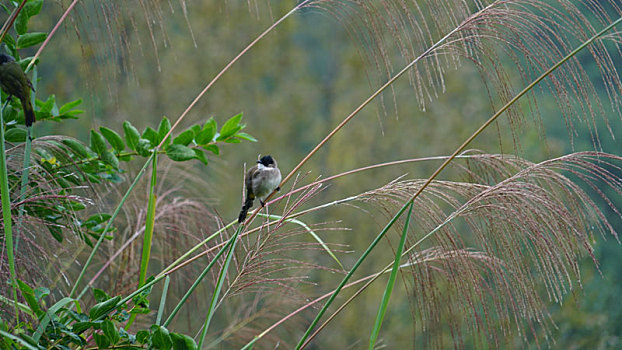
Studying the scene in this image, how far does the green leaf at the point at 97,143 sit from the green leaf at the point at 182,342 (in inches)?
21.7

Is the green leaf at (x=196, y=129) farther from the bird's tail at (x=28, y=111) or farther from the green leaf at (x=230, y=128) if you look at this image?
the bird's tail at (x=28, y=111)

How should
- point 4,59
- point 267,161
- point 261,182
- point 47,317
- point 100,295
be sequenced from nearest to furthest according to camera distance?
point 47,317 → point 100,295 → point 4,59 → point 261,182 → point 267,161

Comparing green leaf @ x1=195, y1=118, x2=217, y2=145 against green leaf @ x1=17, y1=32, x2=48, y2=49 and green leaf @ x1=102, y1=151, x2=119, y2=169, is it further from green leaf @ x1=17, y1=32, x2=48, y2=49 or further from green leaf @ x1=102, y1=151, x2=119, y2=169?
green leaf @ x1=17, y1=32, x2=48, y2=49

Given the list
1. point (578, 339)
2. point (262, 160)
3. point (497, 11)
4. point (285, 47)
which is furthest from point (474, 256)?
point (285, 47)

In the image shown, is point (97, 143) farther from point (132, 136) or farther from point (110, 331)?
point (110, 331)

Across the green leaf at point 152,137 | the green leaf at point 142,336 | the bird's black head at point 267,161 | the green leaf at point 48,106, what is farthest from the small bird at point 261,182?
the green leaf at point 142,336

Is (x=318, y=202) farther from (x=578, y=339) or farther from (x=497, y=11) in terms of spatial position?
(x=497, y=11)

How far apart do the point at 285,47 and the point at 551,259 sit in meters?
7.07

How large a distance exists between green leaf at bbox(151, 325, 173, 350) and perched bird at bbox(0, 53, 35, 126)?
1.66 ft

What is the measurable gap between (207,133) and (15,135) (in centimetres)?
42

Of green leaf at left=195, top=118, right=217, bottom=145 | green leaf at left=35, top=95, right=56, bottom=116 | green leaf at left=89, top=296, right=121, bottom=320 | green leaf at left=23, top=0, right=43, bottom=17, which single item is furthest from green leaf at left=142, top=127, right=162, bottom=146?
green leaf at left=89, top=296, right=121, bottom=320

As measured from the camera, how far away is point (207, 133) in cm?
152

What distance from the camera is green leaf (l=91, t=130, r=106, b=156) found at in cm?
135

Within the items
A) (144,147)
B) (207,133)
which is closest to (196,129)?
(207,133)
